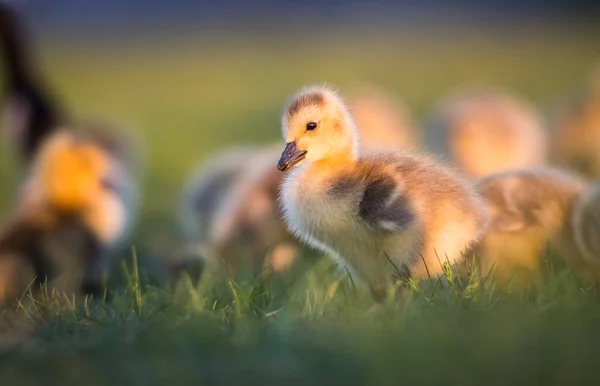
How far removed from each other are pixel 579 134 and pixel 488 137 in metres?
1.46

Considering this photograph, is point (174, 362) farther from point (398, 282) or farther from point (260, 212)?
point (260, 212)

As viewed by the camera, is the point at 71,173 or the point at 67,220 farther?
the point at 71,173

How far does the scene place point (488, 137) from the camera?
7777mm

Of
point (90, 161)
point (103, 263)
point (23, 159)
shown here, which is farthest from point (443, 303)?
point (23, 159)

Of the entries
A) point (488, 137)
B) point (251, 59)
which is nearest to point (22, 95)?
point (488, 137)

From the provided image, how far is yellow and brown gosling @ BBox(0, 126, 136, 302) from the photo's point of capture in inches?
209

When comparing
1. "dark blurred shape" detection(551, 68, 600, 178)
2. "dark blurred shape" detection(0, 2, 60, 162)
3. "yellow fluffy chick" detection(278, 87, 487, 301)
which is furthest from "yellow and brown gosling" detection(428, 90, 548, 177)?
"yellow fluffy chick" detection(278, 87, 487, 301)

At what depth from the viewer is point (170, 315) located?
3.79 metres

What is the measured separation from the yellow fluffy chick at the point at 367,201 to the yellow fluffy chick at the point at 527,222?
1.32ft

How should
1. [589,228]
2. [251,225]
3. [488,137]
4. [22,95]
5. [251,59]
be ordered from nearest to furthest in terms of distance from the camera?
1. [589,228]
2. [251,225]
3. [488,137]
4. [22,95]
5. [251,59]

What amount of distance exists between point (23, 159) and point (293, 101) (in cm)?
439

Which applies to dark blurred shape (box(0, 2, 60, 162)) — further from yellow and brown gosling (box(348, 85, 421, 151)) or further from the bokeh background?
yellow and brown gosling (box(348, 85, 421, 151))

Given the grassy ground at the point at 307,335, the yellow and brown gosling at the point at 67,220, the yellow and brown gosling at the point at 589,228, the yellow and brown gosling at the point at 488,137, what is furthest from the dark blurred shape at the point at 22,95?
the yellow and brown gosling at the point at 589,228

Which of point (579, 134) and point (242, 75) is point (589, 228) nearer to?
point (579, 134)
